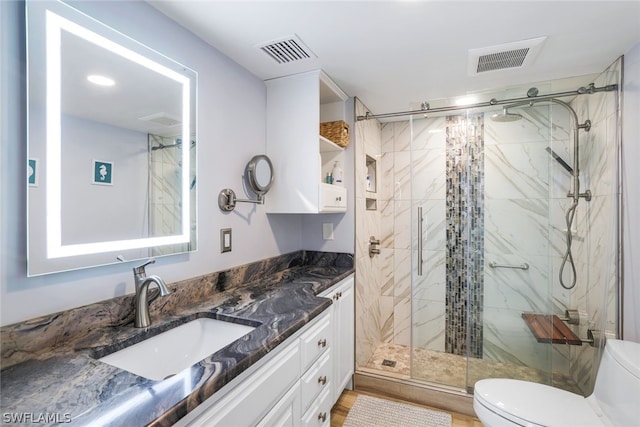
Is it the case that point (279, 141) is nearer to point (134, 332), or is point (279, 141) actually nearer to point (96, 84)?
point (96, 84)

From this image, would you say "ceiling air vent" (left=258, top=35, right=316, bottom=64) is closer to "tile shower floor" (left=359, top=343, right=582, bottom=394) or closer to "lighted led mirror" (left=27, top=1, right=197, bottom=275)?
"lighted led mirror" (left=27, top=1, right=197, bottom=275)

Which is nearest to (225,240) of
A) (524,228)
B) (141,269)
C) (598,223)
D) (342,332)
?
(141,269)

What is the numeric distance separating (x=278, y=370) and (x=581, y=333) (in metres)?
2.24

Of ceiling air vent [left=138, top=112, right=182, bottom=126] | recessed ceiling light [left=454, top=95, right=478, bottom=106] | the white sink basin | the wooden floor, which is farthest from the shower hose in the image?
ceiling air vent [left=138, top=112, right=182, bottom=126]

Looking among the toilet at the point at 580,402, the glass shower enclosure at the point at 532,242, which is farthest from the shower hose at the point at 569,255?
the toilet at the point at 580,402

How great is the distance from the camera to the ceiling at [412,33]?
4.23 ft

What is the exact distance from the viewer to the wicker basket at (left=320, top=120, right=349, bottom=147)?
2.14m

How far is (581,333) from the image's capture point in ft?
6.71

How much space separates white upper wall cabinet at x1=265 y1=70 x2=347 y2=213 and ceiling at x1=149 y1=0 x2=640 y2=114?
0.10m

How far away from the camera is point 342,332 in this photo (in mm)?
1994

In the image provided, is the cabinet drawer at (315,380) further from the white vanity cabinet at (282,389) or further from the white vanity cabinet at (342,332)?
the white vanity cabinet at (342,332)

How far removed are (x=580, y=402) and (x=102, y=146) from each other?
2.41 m

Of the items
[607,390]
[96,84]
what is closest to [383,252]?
[607,390]

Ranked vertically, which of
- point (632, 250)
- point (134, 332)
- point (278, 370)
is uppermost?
point (632, 250)
